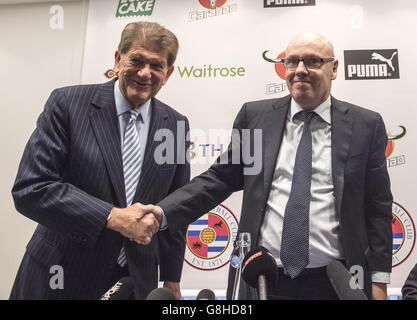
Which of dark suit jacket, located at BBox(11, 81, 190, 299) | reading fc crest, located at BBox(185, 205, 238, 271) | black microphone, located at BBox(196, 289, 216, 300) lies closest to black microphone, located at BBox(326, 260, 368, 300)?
black microphone, located at BBox(196, 289, 216, 300)

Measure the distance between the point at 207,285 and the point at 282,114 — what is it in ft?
5.63

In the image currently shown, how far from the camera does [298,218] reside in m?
1.58

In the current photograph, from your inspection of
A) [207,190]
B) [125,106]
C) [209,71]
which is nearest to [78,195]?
[125,106]

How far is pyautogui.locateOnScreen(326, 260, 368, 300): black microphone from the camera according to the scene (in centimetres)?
→ 74

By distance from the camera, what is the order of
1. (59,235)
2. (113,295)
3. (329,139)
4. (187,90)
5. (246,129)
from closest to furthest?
(113,295) < (59,235) < (329,139) < (246,129) < (187,90)

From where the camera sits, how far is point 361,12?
3.24 m

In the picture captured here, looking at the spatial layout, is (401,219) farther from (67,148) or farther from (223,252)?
(67,148)

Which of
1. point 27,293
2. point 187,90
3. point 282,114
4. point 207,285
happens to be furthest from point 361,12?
point 27,293

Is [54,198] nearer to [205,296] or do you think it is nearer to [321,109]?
[205,296]

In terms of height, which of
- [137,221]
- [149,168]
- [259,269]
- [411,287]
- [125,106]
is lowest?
[411,287]

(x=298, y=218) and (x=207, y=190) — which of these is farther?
(x=207, y=190)

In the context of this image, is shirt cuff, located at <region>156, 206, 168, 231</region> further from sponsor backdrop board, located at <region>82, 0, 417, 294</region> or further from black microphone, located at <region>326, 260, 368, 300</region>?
sponsor backdrop board, located at <region>82, 0, 417, 294</region>

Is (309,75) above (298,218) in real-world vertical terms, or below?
above

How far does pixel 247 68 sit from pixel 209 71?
332 millimetres
